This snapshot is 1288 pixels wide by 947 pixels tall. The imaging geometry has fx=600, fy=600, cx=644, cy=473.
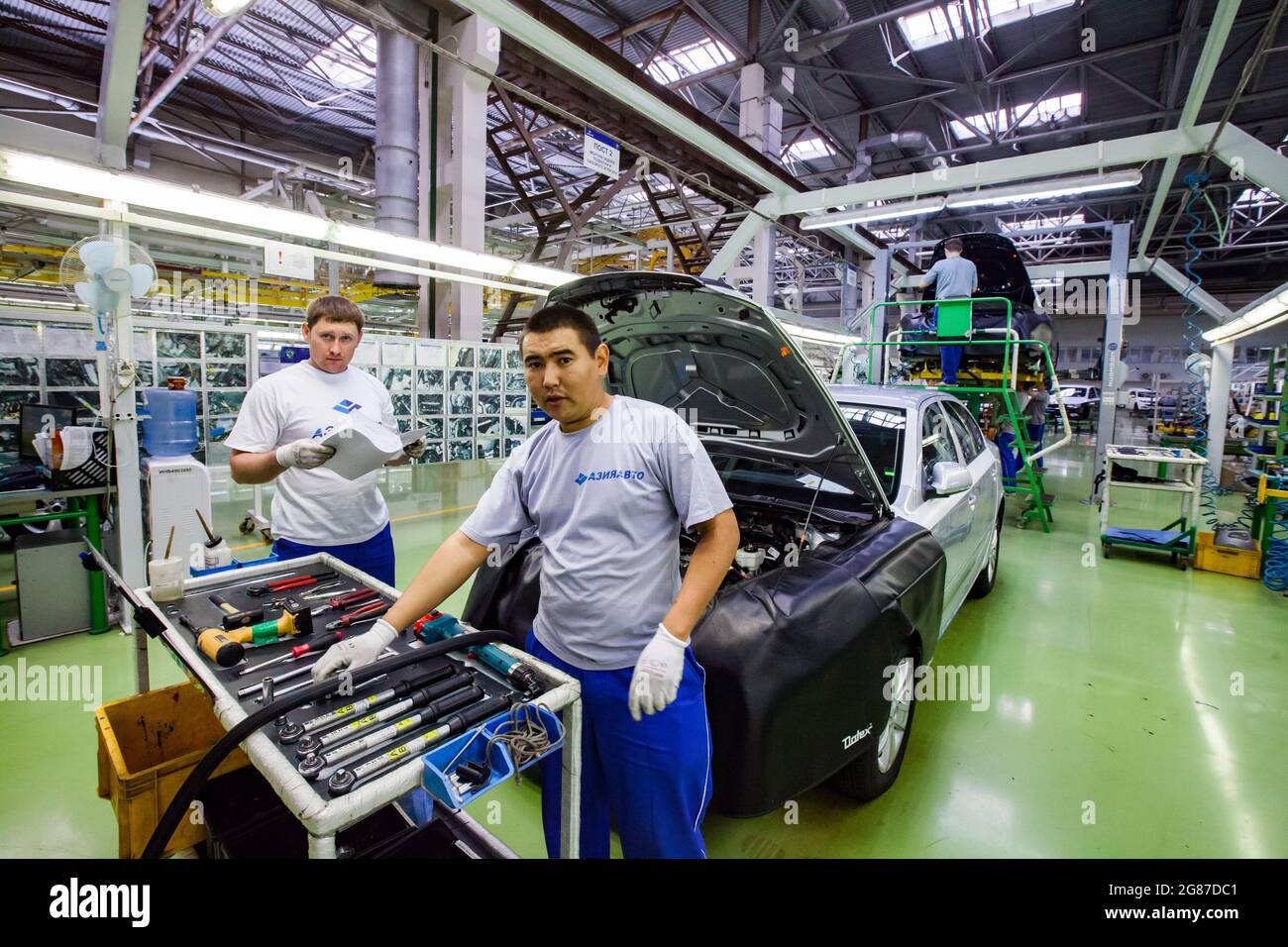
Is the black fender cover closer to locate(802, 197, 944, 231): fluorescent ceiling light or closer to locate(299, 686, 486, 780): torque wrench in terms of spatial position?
locate(299, 686, 486, 780): torque wrench

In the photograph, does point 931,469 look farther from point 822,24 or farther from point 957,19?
point 822,24

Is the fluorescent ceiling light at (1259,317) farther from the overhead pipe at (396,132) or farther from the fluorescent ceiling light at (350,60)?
the fluorescent ceiling light at (350,60)

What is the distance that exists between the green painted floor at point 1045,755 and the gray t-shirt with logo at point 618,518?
3.14ft

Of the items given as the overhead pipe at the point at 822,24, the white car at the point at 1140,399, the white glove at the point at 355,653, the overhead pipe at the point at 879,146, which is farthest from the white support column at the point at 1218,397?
the white car at the point at 1140,399

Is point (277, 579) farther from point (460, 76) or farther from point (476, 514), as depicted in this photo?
point (460, 76)

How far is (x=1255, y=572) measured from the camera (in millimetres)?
4789

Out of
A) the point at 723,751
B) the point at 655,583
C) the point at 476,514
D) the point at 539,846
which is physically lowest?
the point at 539,846

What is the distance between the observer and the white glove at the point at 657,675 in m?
1.30

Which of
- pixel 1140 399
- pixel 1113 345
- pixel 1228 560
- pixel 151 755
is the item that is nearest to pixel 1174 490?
pixel 1228 560

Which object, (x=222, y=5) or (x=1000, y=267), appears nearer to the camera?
(x=222, y=5)

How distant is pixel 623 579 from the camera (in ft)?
4.72

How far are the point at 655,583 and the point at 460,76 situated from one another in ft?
17.8

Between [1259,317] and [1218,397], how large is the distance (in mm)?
2987

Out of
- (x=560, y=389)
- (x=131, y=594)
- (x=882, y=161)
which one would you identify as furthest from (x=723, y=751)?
(x=882, y=161)
